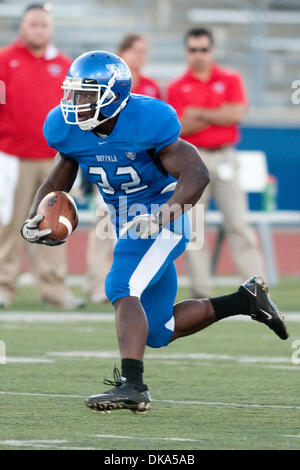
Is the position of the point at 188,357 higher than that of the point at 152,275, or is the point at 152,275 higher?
the point at 152,275

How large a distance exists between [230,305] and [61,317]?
2.88 metres

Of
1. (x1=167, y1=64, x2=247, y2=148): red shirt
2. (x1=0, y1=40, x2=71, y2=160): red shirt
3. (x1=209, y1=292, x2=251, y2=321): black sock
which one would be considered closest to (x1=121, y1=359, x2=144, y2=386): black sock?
(x1=209, y1=292, x2=251, y2=321): black sock

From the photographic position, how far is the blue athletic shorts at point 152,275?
443 cm

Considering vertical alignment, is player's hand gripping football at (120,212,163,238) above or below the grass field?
above

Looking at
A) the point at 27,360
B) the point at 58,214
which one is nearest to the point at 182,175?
the point at 58,214

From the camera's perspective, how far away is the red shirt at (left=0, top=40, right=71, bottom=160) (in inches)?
317

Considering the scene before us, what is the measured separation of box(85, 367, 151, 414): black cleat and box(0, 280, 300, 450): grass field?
41 mm

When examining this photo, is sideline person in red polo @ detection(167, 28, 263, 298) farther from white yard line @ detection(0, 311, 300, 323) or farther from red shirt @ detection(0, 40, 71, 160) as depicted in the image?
red shirt @ detection(0, 40, 71, 160)

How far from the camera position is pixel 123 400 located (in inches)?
163

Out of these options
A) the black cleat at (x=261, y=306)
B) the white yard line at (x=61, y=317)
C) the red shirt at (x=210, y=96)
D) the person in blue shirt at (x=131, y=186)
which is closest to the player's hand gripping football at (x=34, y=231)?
the person in blue shirt at (x=131, y=186)

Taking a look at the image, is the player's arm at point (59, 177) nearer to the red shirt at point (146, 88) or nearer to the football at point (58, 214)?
the football at point (58, 214)

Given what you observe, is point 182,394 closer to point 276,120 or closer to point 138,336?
point 138,336

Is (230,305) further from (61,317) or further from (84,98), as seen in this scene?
(61,317)

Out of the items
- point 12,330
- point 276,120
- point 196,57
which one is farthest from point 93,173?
point 276,120
